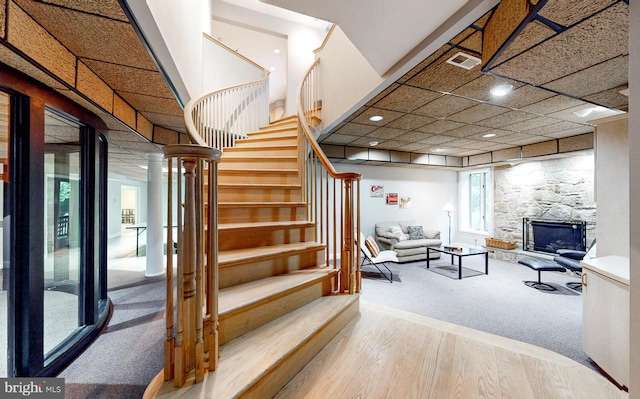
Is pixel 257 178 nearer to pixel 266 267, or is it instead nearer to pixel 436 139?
pixel 266 267

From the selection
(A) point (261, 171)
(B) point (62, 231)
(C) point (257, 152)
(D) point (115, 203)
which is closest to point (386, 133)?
(C) point (257, 152)

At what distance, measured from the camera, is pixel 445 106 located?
324 centimetres

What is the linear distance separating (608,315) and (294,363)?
2474mm

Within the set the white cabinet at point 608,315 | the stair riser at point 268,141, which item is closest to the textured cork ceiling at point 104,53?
the stair riser at point 268,141

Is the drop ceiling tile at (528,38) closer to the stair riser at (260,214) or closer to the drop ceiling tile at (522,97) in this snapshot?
the drop ceiling tile at (522,97)

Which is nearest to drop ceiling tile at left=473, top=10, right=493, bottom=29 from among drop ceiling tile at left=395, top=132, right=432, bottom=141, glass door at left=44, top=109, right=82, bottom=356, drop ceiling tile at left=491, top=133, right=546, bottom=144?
drop ceiling tile at left=395, top=132, right=432, bottom=141

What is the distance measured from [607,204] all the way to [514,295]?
1.88 metres

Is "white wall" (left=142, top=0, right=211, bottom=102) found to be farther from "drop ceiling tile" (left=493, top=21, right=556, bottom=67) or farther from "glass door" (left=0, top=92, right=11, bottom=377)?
"drop ceiling tile" (left=493, top=21, right=556, bottom=67)

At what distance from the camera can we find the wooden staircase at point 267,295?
131cm

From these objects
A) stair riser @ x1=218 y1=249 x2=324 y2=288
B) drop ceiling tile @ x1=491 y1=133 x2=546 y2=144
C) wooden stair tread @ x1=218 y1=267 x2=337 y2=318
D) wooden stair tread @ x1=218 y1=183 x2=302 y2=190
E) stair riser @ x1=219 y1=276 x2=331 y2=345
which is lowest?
stair riser @ x1=219 y1=276 x2=331 y2=345

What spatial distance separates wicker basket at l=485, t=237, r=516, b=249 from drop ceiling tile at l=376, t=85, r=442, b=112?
4.69m

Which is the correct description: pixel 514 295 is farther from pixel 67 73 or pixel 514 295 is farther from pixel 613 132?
pixel 67 73

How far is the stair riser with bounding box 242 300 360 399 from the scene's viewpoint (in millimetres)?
1306

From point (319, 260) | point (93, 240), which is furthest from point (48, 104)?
point (319, 260)
